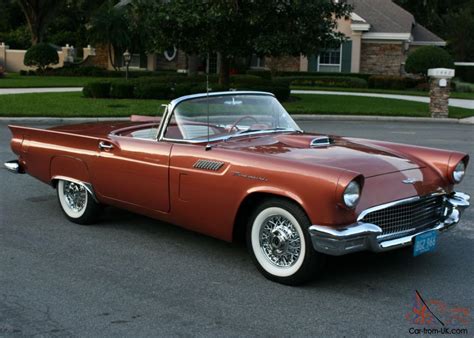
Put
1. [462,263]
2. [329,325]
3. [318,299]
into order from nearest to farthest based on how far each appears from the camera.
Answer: [329,325], [318,299], [462,263]

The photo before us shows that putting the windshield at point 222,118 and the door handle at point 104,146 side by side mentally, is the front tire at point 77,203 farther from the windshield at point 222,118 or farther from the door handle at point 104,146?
the windshield at point 222,118

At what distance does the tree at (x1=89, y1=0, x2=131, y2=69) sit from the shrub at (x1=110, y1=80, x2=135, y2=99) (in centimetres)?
1335

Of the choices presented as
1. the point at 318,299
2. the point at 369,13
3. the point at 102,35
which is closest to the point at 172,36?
the point at 102,35

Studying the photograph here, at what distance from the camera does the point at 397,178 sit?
15.4 feet

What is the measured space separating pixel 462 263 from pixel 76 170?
3736mm

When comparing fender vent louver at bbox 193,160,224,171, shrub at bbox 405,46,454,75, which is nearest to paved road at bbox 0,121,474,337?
fender vent louver at bbox 193,160,224,171

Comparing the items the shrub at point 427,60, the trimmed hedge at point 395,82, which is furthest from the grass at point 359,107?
the trimmed hedge at point 395,82

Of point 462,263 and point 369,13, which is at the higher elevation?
point 369,13

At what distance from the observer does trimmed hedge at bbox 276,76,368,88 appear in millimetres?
33250

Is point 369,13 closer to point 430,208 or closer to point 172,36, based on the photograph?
point 172,36

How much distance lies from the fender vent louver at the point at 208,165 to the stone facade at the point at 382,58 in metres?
33.3

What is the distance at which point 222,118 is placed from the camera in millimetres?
5605

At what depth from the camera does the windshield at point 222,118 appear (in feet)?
17.9

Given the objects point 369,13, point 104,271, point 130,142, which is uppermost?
point 369,13
